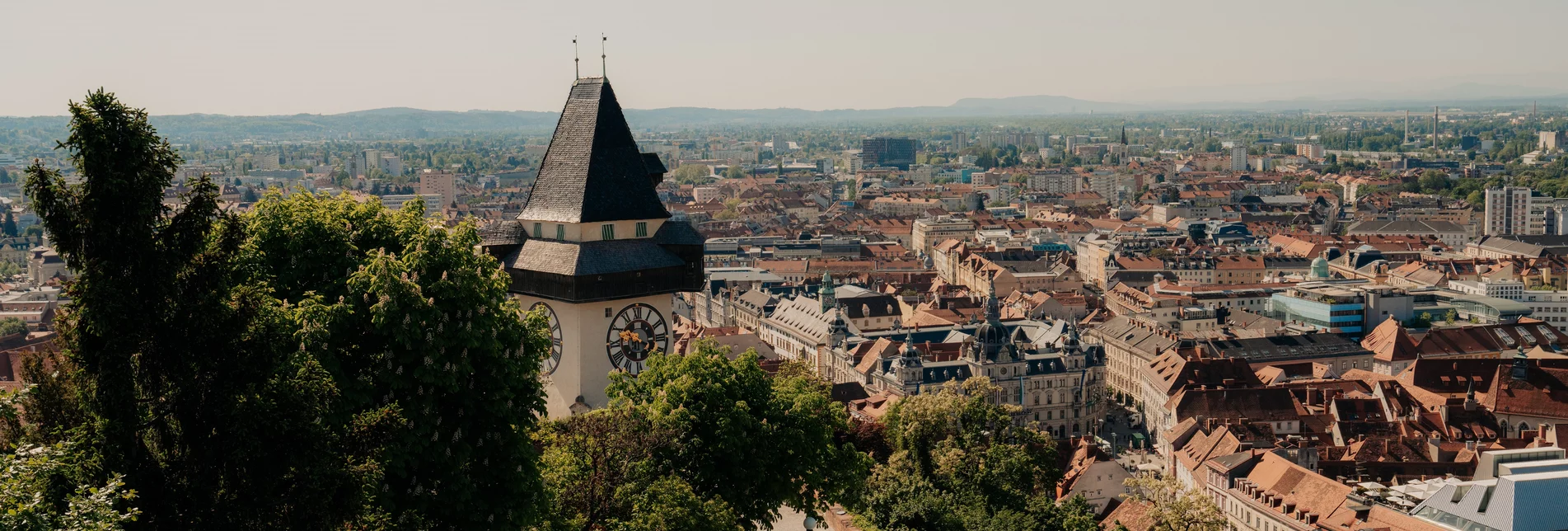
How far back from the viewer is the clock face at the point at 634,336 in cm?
2891

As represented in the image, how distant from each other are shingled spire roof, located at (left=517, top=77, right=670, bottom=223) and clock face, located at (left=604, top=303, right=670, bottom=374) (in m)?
1.72

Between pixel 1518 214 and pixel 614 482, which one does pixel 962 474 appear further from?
pixel 1518 214

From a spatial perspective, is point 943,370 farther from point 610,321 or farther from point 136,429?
point 136,429

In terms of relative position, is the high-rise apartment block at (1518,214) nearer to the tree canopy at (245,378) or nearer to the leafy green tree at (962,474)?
the leafy green tree at (962,474)

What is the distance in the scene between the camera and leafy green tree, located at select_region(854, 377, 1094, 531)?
41312 mm

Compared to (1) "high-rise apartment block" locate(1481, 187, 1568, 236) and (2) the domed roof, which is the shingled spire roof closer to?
(2) the domed roof

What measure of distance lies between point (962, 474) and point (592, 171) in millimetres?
20519

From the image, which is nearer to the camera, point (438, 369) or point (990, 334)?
point (438, 369)

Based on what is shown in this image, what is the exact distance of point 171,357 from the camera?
16453mm

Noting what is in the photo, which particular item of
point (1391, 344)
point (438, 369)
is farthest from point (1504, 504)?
point (1391, 344)

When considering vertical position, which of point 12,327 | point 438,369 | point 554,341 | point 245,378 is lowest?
point 12,327

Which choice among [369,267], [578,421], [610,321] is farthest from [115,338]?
[610,321]

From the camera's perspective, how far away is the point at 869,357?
8344 centimetres

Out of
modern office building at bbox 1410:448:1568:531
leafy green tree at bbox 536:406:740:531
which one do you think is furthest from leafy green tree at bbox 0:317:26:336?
leafy green tree at bbox 536:406:740:531
